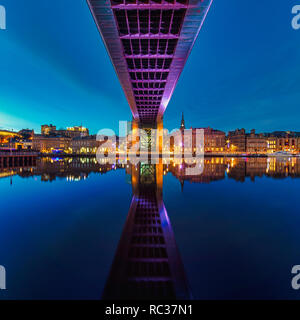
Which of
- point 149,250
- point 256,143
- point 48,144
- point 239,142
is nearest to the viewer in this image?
point 149,250

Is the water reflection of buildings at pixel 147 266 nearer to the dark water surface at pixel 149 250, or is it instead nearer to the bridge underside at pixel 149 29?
the dark water surface at pixel 149 250

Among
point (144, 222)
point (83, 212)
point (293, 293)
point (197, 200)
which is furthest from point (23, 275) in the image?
point (197, 200)

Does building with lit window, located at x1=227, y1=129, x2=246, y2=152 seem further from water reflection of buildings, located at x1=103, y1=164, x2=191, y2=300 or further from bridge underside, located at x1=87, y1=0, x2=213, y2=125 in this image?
water reflection of buildings, located at x1=103, y1=164, x2=191, y2=300

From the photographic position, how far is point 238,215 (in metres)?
6.61

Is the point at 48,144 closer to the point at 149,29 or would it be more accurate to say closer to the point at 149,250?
the point at 149,29

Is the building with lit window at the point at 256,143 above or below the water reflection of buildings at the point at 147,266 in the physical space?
above

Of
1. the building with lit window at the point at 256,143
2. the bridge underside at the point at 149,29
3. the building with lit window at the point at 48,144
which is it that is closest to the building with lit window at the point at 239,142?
the building with lit window at the point at 256,143

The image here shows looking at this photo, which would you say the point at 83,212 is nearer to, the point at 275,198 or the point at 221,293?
the point at 221,293

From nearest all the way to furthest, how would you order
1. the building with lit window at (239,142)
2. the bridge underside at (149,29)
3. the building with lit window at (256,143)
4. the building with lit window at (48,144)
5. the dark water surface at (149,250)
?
1. the dark water surface at (149,250)
2. the bridge underside at (149,29)
3. the building with lit window at (48,144)
4. the building with lit window at (256,143)
5. the building with lit window at (239,142)

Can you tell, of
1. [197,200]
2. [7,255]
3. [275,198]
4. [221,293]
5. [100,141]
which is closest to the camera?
[221,293]

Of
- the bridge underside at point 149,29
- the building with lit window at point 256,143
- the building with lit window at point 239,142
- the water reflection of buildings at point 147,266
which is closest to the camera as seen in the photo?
the water reflection of buildings at point 147,266

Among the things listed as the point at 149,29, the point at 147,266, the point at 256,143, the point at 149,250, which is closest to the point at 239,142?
the point at 256,143

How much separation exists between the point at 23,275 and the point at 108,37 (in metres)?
13.4

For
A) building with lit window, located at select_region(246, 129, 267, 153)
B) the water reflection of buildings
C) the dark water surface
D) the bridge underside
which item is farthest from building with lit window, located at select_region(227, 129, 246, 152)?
the water reflection of buildings
